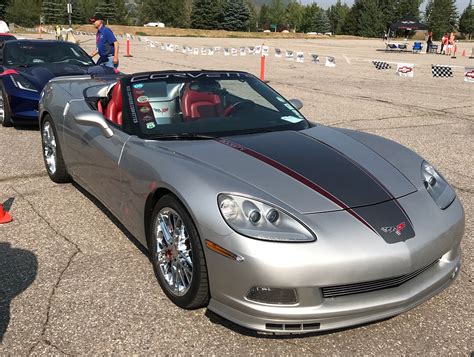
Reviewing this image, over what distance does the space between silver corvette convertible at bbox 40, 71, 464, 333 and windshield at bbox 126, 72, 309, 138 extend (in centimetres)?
1

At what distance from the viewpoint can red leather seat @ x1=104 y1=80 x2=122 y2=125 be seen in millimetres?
3874

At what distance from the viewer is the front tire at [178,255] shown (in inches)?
106

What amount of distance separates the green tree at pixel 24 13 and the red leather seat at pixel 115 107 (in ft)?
308

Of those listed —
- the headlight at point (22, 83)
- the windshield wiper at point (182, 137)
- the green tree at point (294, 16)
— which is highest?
the green tree at point (294, 16)

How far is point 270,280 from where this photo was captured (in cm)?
240

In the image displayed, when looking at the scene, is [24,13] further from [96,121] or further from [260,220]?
[260,220]

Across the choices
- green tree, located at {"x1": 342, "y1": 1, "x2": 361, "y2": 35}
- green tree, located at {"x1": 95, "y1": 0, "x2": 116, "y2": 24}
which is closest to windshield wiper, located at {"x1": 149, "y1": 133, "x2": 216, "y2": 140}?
green tree, located at {"x1": 95, "y1": 0, "x2": 116, "y2": 24}

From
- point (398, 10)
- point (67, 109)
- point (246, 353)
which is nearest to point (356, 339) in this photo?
point (246, 353)

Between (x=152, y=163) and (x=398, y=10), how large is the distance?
107682 millimetres

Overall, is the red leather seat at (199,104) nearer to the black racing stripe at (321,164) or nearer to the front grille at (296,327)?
the black racing stripe at (321,164)

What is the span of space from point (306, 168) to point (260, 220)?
0.63 meters

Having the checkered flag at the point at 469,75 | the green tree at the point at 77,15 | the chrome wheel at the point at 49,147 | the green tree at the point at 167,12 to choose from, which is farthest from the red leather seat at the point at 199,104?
the green tree at the point at 167,12

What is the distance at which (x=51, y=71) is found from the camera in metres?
7.82

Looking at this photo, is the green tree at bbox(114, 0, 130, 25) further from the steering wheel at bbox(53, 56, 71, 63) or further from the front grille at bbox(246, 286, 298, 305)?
the front grille at bbox(246, 286, 298, 305)
